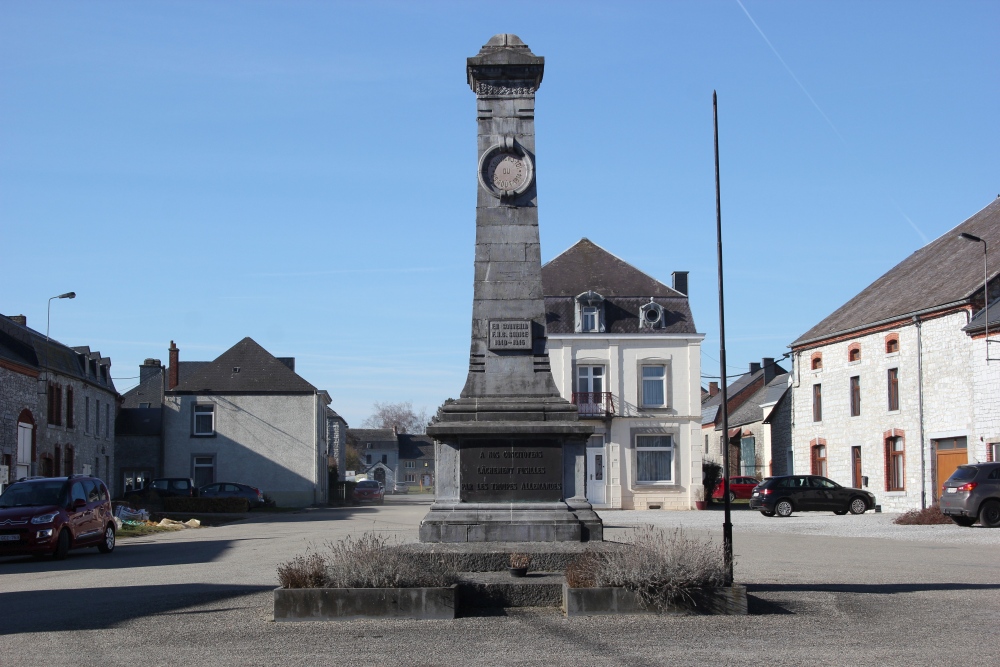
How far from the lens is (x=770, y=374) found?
66875 mm

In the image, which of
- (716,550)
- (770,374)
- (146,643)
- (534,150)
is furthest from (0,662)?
(770,374)

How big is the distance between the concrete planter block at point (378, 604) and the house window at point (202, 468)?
43.8 metres

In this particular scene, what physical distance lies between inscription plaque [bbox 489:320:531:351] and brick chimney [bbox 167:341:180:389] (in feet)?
140

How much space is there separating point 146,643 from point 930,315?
29.5 meters

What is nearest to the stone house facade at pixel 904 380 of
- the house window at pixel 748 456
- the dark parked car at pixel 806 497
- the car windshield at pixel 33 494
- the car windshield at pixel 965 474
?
the dark parked car at pixel 806 497

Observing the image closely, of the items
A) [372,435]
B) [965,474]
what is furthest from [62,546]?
[372,435]

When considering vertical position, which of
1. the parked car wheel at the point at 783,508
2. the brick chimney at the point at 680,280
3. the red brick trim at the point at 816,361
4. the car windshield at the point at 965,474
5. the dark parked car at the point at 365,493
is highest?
the brick chimney at the point at 680,280

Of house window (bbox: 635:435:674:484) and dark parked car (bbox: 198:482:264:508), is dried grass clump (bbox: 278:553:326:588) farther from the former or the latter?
dark parked car (bbox: 198:482:264:508)

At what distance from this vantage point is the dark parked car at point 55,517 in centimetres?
1942

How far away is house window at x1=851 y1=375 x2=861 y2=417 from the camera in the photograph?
38.3m

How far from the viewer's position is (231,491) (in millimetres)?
45562

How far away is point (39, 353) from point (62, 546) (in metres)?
24.5

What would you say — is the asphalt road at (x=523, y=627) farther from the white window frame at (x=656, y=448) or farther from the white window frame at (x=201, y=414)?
the white window frame at (x=201, y=414)

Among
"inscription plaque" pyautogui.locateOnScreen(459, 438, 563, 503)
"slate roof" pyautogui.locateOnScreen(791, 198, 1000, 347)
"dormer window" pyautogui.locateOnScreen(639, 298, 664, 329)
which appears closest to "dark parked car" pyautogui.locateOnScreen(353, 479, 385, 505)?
"dormer window" pyautogui.locateOnScreen(639, 298, 664, 329)
